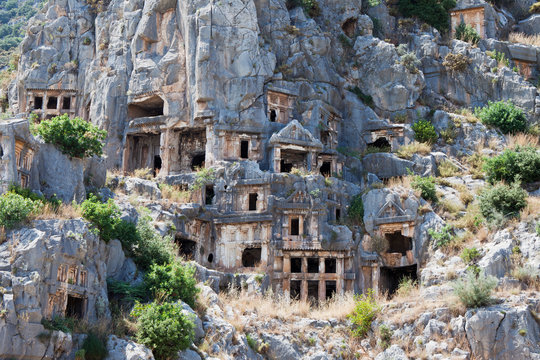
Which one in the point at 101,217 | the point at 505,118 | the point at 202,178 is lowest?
the point at 101,217

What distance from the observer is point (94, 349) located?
1005 inches

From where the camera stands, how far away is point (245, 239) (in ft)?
136

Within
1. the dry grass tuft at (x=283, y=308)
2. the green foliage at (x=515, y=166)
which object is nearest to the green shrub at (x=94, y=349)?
the dry grass tuft at (x=283, y=308)

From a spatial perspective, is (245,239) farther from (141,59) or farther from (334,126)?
(141,59)

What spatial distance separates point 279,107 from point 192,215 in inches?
435

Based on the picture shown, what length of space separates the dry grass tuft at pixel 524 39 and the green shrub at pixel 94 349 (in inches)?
1626

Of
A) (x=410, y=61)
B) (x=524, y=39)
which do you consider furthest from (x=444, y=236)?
(x=524, y=39)

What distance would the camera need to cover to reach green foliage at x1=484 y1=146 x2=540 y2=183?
1540 inches

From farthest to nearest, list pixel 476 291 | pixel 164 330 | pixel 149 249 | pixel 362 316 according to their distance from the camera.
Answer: pixel 362 316
pixel 149 249
pixel 476 291
pixel 164 330

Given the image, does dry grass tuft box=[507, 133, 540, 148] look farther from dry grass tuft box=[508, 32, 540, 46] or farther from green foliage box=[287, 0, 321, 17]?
green foliage box=[287, 0, 321, 17]

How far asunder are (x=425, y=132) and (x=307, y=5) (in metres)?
13.5

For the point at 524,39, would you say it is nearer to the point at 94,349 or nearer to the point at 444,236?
the point at 444,236

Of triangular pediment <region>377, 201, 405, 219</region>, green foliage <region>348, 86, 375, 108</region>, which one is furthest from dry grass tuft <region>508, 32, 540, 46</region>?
triangular pediment <region>377, 201, 405, 219</region>

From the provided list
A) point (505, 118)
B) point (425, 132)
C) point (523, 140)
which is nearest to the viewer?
point (523, 140)
